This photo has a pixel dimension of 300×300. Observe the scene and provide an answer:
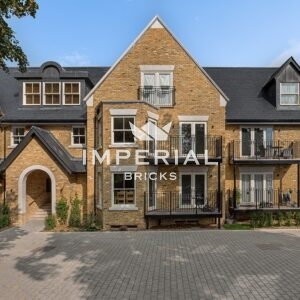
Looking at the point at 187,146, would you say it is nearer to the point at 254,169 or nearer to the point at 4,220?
the point at 254,169

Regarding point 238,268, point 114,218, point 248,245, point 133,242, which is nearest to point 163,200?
point 114,218

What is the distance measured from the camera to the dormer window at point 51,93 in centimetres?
2272

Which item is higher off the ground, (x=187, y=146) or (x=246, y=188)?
(x=187, y=146)

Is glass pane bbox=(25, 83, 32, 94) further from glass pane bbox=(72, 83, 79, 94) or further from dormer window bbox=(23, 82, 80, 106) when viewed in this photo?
glass pane bbox=(72, 83, 79, 94)

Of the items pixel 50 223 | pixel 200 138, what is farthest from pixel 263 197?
pixel 50 223

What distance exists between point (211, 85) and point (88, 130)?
7554 mm

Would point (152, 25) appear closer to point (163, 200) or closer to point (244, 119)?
point (244, 119)

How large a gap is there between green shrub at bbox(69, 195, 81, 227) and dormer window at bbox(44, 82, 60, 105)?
21.7ft

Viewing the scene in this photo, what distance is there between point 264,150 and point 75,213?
11533 mm

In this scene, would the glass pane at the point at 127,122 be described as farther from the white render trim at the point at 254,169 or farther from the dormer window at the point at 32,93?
the white render trim at the point at 254,169

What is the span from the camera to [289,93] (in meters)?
22.4

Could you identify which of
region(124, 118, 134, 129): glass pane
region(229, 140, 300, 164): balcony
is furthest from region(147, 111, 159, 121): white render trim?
region(229, 140, 300, 164): balcony

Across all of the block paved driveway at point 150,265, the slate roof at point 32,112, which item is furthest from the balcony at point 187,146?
the slate roof at point 32,112

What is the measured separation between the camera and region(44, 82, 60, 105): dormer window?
22.7 meters
